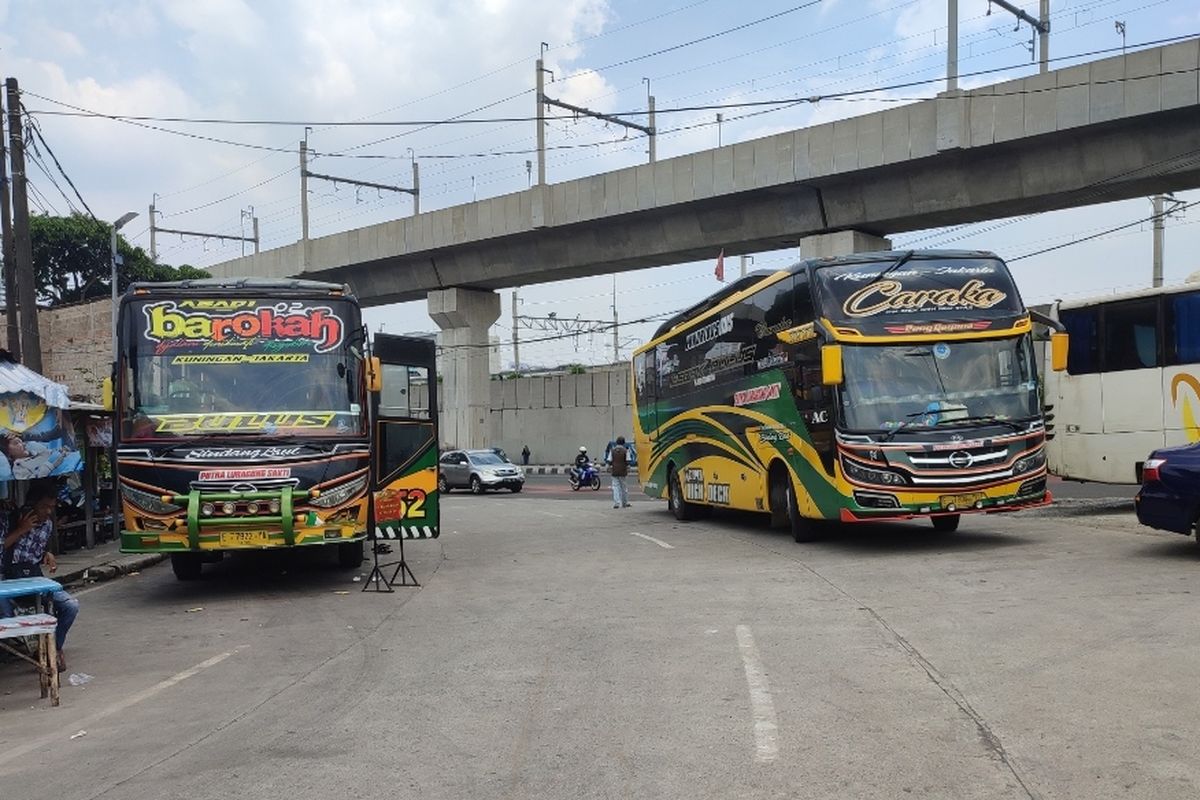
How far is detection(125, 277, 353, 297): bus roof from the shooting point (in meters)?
13.1

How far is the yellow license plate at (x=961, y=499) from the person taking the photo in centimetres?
1426

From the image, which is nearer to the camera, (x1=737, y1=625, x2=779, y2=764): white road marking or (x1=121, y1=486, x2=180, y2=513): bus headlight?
(x1=737, y1=625, x2=779, y2=764): white road marking

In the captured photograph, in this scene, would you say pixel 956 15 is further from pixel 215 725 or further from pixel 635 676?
pixel 215 725

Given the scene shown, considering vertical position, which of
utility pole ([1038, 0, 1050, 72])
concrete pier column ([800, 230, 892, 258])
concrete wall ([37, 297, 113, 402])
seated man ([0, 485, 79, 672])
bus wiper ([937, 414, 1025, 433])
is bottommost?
seated man ([0, 485, 79, 672])

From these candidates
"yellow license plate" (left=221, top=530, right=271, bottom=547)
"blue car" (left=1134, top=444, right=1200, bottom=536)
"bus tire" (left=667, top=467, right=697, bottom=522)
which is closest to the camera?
"yellow license plate" (left=221, top=530, right=271, bottom=547)

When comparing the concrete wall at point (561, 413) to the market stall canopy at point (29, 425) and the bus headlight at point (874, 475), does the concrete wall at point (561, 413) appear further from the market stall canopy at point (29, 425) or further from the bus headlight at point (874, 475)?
the market stall canopy at point (29, 425)

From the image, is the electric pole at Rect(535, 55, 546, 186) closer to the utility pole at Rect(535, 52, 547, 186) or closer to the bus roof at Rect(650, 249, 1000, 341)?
the utility pole at Rect(535, 52, 547, 186)

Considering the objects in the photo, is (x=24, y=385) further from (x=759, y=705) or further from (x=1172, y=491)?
(x=1172, y=491)

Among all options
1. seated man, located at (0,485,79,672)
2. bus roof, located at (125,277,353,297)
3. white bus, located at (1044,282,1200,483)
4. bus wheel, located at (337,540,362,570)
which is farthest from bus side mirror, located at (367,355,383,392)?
white bus, located at (1044,282,1200,483)

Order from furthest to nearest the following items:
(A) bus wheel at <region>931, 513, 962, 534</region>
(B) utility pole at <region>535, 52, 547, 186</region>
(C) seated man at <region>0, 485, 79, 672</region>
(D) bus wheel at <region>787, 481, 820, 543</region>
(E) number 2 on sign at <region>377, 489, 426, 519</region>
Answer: (B) utility pole at <region>535, 52, 547, 186</region> < (A) bus wheel at <region>931, 513, 962, 534</region> < (D) bus wheel at <region>787, 481, 820, 543</region> < (E) number 2 on sign at <region>377, 489, 426, 519</region> < (C) seated man at <region>0, 485, 79, 672</region>

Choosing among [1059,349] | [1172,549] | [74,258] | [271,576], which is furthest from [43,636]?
[74,258]

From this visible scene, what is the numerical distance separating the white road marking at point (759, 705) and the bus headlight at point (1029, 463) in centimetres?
662

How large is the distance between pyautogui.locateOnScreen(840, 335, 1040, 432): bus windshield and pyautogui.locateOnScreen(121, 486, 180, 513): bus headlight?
334 inches

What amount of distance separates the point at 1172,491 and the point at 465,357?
35.3m
